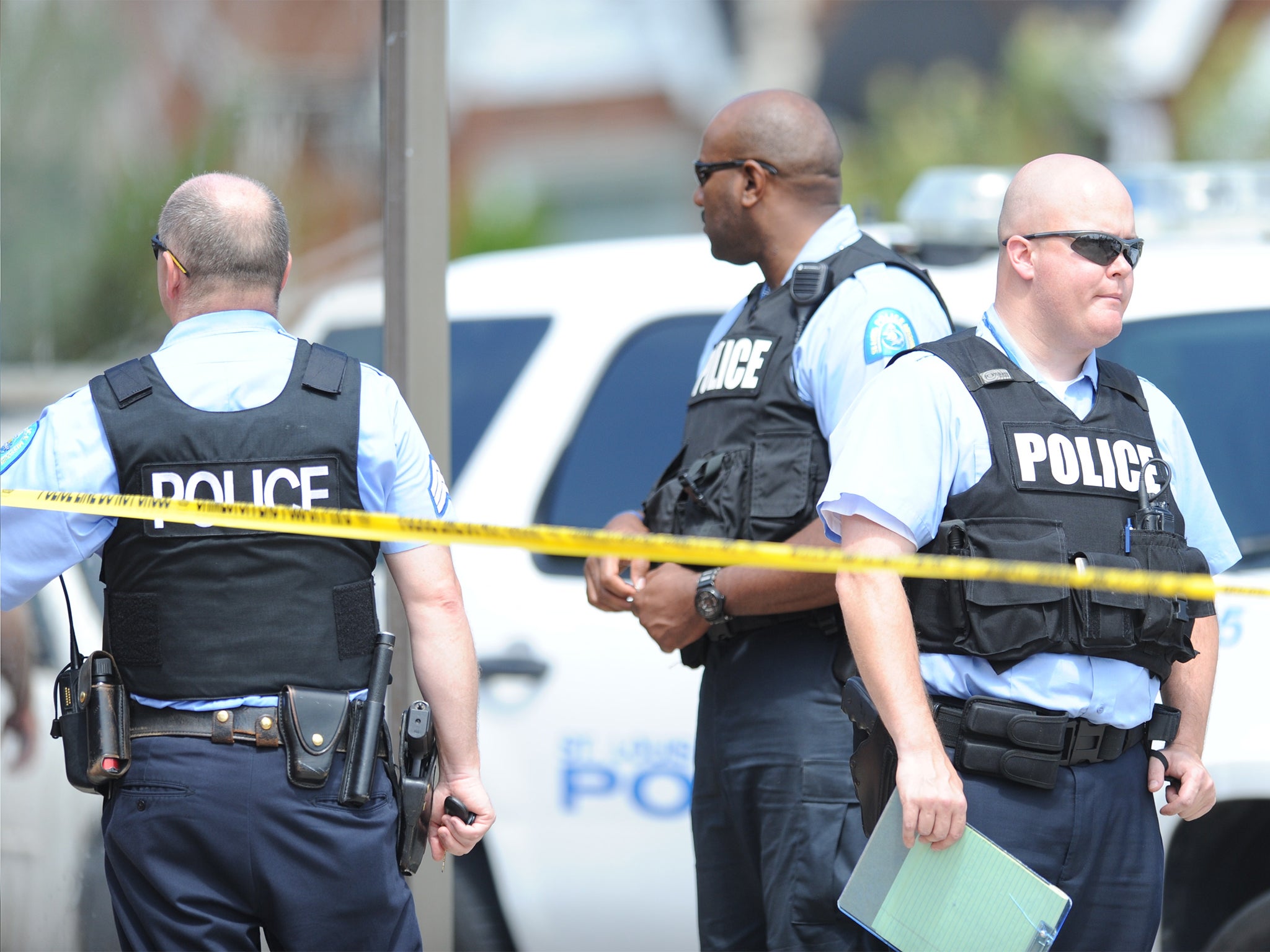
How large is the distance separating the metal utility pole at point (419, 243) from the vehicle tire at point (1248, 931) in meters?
1.67

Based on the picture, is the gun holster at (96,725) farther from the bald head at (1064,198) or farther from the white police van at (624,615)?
the bald head at (1064,198)

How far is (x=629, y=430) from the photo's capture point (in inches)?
152

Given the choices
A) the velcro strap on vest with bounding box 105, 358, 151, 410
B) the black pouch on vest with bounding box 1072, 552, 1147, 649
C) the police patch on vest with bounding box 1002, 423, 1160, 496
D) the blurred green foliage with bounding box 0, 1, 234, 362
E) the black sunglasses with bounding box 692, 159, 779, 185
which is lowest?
the black pouch on vest with bounding box 1072, 552, 1147, 649

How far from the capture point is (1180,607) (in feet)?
8.25

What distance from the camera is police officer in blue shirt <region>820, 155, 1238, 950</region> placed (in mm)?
Result: 2432

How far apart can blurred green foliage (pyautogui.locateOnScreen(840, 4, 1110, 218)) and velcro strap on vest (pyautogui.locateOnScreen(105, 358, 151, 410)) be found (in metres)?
13.0

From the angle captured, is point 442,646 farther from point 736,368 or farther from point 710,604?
point 736,368

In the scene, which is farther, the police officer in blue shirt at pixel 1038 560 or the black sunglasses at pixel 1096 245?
the black sunglasses at pixel 1096 245

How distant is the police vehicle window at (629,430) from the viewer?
380 centimetres

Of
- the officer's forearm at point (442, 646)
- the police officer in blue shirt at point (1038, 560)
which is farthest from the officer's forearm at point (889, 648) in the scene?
the officer's forearm at point (442, 646)

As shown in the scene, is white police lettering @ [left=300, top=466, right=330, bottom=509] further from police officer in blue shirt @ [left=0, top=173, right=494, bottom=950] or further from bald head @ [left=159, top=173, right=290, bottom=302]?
bald head @ [left=159, top=173, right=290, bottom=302]

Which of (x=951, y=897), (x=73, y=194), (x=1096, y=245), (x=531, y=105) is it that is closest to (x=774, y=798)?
(x=951, y=897)

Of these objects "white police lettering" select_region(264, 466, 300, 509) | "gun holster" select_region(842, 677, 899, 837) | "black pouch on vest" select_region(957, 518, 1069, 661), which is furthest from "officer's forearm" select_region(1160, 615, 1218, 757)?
"white police lettering" select_region(264, 466, 300, 509)

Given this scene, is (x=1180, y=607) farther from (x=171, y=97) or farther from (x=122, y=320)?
(x=171, y=97)
